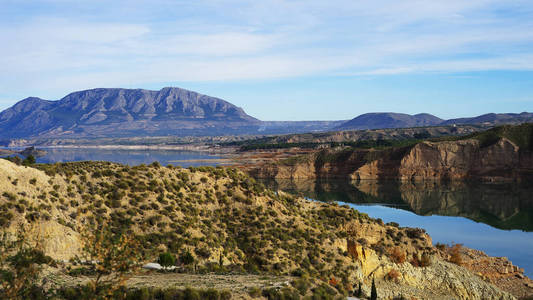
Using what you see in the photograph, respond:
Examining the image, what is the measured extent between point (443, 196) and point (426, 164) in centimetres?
2662

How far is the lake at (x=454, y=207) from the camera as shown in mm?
59906

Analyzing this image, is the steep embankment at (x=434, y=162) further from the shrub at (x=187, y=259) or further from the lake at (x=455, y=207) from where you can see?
the shrub at (x=187, y=259)

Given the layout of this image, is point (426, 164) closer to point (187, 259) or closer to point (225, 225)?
point (225, 225)

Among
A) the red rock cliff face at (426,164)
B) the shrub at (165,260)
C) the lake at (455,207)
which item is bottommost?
the lake at (455,207)

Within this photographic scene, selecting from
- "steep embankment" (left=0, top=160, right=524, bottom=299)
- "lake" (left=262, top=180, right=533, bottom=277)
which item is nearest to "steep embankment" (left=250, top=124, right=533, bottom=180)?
"lake" (left=262, top=180, right=533, bottom=277)

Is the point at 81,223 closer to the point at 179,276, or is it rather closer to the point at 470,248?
the point at 179,276

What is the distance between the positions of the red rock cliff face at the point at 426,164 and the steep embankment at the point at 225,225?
8202 centimetres

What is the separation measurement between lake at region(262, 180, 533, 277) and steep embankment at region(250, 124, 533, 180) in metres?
6.10

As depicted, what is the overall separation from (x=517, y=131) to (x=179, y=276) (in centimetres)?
12037

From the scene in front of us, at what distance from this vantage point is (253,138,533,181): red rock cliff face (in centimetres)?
11200

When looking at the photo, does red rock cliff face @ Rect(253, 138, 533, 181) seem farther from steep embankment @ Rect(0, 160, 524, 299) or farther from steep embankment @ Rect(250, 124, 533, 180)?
steep embankment @ Rect(0, 160, 524, 299)

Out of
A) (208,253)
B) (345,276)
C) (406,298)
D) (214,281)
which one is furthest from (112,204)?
(406,298)

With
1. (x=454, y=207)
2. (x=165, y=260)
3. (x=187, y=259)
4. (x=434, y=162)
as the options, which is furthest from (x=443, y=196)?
(x=165, y=260)

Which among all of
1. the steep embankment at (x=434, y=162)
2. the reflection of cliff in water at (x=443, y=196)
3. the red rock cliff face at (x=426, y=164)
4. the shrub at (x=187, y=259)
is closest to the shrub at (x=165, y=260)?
the shrub at (x=187, y=259)
